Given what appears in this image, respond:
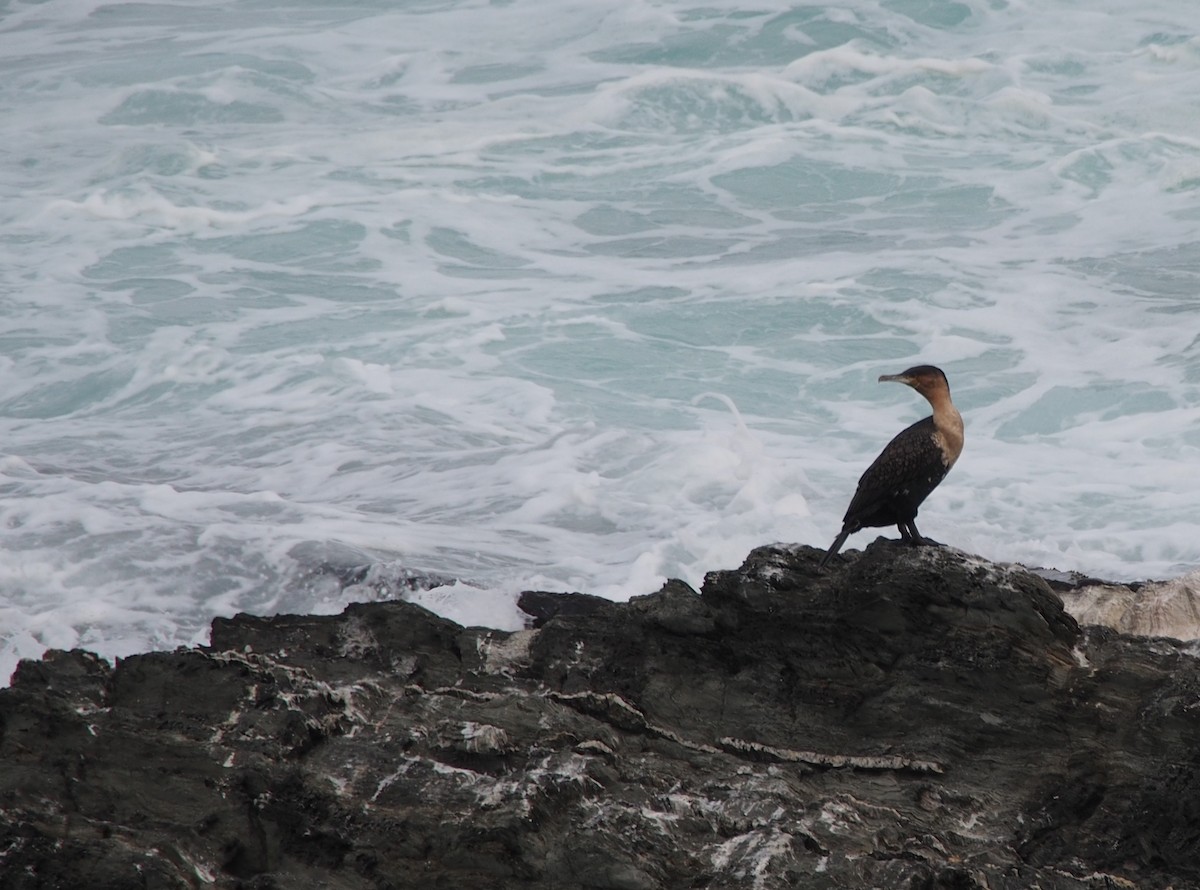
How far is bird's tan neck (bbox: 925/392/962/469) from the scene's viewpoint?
A: 237 inches

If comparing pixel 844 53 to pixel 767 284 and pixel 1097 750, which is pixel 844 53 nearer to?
pixel 767 284

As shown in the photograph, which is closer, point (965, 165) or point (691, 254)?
point (691, 254)

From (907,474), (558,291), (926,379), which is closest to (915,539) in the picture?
(907,474)

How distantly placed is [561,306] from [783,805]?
1378cm

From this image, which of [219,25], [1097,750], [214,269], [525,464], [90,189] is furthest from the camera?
[219,25]

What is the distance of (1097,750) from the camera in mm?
4848

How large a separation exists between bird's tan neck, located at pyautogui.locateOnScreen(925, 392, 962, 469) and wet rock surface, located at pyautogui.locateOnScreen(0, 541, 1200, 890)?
1.98ft

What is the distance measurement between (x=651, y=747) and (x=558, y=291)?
45.8 ft

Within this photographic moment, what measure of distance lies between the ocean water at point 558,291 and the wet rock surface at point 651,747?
2.70m

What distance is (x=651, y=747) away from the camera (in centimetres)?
482

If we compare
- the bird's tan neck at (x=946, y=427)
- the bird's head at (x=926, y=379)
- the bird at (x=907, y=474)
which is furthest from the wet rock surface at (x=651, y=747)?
the bird's head at (x=926, y=379)

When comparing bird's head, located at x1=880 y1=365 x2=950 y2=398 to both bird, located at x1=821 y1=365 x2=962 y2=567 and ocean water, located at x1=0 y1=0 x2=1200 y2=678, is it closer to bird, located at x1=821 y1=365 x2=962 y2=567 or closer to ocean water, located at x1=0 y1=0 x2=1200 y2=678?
bird, located at x1=821 y1=365 x2=962 y2=567

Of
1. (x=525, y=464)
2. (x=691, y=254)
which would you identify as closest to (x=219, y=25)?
(x=691, y=254)

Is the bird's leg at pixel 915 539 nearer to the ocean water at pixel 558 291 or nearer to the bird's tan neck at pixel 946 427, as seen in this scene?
the bird's tan neck at pixel 946 427
